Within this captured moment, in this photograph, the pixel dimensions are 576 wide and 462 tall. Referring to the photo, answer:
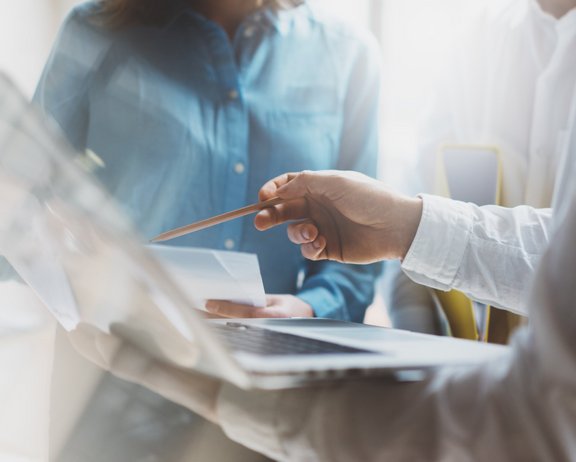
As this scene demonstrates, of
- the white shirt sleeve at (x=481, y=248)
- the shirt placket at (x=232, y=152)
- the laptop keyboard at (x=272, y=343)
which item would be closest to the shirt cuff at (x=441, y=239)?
the white shirt sleeve at (x=481, y=248)

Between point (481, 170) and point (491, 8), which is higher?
point (491, 8)

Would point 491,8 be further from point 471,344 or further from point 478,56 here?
point 471,344

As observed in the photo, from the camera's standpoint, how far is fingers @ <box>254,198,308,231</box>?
0.71 m

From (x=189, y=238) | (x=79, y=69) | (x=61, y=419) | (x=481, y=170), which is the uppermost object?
(x=79, y=69)

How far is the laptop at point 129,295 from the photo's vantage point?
0.30 metres

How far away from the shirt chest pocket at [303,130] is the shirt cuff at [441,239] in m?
0.34

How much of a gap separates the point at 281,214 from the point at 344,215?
0.26 ft

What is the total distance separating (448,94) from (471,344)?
0.80m

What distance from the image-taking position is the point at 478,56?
3.64 feet

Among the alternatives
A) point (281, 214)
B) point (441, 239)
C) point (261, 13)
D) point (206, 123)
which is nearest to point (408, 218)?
point (441, 239)

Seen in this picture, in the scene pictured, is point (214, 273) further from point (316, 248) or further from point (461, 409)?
point (461, 409)

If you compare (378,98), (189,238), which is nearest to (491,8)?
(378,98)

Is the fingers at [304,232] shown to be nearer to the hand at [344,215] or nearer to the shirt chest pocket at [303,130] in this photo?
the hand at [344,215]

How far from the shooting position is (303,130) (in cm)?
99
